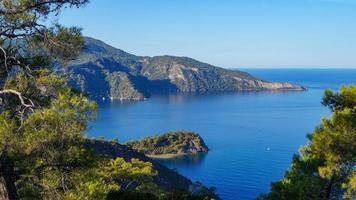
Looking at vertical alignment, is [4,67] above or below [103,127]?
above

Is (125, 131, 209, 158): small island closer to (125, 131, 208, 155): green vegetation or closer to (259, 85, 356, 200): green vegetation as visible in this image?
(125, 131, 208, 155): green vegetation

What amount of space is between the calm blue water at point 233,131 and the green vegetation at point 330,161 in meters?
26.2

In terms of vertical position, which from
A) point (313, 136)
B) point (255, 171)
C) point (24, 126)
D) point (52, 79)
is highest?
point (52, 79)

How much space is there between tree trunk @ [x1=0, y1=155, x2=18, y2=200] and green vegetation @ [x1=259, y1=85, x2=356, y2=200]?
8788mm

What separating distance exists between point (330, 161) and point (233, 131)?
100 m

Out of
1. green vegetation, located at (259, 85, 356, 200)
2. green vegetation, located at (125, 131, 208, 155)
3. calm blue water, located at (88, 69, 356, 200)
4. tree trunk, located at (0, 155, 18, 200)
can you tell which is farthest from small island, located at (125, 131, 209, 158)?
tree trunk, located at (0, 155, 18, 200)

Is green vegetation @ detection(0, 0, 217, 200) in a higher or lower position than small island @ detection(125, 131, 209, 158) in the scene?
higher

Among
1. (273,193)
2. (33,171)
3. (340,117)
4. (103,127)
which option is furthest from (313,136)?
(103,127)

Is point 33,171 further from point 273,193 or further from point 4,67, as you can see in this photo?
point 273,193

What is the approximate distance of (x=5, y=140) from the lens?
584 centimetres

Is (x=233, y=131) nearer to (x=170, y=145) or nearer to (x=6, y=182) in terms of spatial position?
(x=170, y=145)

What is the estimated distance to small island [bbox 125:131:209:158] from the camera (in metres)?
95.1

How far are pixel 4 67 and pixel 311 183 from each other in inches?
371

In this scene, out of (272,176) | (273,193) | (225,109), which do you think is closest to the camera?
(273,193)
